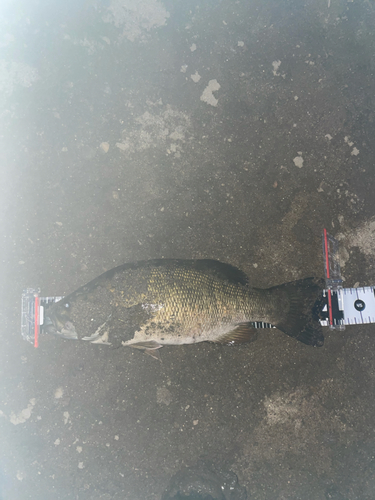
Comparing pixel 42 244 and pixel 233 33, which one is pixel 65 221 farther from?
pixel 233 33

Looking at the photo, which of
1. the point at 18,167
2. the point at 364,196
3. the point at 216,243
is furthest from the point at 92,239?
the point at 364,196

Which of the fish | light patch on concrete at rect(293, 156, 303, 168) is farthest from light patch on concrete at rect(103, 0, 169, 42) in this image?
the fish

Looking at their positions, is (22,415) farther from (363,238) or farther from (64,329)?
(363,238)

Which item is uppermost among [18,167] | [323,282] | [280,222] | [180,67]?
[180,67]

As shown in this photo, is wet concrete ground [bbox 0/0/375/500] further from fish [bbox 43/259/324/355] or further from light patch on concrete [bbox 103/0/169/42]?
fish [bbox 43/259/324/355]

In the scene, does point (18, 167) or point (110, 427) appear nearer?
point (110, 427)

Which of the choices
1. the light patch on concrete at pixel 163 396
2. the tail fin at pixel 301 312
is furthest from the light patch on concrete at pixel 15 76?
the light patch on concrete at pixel 163 396

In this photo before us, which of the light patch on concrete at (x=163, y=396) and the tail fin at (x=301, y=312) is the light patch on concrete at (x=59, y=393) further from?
the tail fin at (x=301, y=312)
